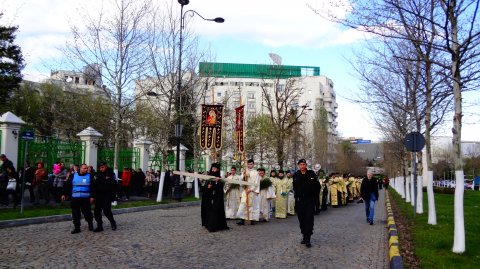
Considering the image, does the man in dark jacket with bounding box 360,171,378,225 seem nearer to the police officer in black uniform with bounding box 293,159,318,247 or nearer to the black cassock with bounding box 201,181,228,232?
the black cassock with bounding box 201,181,228,232

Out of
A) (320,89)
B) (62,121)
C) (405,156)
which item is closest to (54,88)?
(62,121)

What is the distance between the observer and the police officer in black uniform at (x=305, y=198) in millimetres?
10398

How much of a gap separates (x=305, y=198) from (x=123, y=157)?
61.3 feet

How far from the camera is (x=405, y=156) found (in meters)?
32.6

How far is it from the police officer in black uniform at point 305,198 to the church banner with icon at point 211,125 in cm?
779

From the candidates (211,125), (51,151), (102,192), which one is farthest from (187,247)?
(51,151)

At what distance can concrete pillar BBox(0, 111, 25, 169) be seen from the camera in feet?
60.0

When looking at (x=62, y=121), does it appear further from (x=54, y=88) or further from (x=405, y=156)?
(x=405, y=156)

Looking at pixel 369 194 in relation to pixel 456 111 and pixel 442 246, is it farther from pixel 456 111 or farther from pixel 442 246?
pixel 456 111

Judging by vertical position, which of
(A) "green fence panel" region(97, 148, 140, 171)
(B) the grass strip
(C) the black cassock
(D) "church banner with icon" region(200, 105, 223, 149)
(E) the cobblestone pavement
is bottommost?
(E) the cobblestone pavement

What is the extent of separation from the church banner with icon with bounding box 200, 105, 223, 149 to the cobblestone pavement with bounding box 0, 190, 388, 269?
192 inches

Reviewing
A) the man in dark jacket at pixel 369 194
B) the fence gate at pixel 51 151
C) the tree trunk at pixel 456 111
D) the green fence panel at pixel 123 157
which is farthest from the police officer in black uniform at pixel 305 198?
the green fence panel at pixel 123 157

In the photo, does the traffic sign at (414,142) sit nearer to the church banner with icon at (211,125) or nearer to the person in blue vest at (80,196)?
the church banner with icon at (211,125)

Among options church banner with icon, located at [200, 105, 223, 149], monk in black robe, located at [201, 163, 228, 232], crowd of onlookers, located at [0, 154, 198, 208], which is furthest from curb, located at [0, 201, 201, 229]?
monk in black robe, located at [201, 163, 228, 232]
